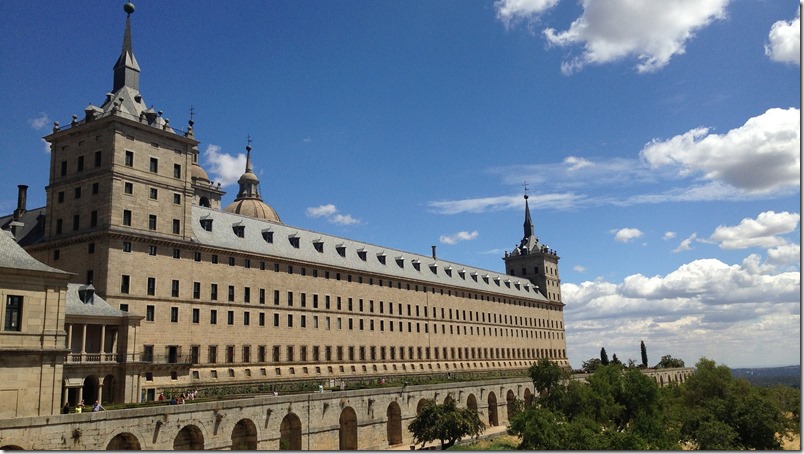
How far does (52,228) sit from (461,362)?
64.3 metres

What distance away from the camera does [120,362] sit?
5025 cm

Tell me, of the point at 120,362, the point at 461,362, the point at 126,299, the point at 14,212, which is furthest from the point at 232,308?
the point at 461,362

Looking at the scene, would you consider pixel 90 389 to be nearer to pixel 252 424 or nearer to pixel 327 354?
pixel 252 424

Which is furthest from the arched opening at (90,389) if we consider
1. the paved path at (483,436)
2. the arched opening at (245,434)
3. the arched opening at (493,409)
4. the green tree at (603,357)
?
the green tree at (603,357)

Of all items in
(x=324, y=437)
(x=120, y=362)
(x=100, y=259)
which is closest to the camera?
(x=324, y=437)

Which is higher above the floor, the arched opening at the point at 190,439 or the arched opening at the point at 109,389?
the arched opening at the point at 109,389

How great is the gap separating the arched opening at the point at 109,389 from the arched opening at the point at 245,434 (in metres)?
14.0

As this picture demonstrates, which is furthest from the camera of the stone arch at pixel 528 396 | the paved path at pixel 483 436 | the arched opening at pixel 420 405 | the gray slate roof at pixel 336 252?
the stone arch at pixel 528 396

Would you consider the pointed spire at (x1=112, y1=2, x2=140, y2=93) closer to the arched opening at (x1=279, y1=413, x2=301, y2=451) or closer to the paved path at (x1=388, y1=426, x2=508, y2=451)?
the arched opening at (x1=279, y1=413, x2=301, y2=451)

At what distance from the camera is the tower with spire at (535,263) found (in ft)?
464

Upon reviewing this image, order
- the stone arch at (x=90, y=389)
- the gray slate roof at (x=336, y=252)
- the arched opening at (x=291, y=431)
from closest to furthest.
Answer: the arched opening at (x=291, y=431) → the stone arch at (x=90, y=389) → the gray slate roof at (x=336, y=252)

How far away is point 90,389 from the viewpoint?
48719 mm

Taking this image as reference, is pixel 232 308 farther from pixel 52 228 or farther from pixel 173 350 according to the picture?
pixel 52 228

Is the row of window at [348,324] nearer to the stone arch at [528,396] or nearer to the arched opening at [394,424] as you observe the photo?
the stone arch at [528,396]
